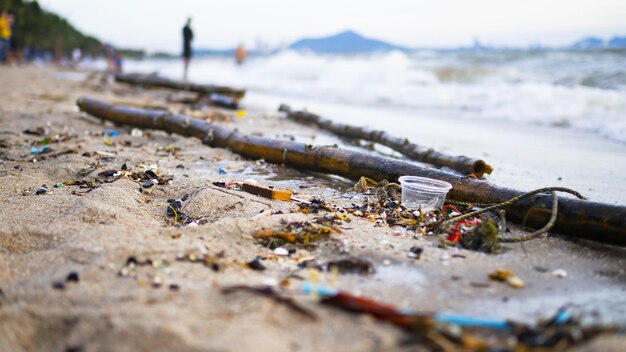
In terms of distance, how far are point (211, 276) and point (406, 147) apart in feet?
13.3

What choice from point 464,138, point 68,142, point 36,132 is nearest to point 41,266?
point 68,142

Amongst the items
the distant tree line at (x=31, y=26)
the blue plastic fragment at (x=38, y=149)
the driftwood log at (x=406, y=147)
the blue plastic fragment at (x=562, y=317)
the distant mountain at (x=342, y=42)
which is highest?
the distant mountain at (x=342, y=42)

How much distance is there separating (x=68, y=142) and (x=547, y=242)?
5791 millimetres

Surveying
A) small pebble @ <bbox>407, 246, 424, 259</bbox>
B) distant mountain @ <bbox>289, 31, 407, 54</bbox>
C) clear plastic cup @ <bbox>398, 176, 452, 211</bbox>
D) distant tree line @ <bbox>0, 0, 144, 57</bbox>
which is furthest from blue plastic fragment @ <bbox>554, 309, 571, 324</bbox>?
distant mountain @ <bbox>289, 31, 407, 54</bbox>

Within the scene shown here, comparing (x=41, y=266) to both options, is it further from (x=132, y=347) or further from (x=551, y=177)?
(x=551, y=177)

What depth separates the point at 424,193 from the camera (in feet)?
12.2

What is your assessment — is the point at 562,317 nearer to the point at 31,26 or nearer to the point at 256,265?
the point at 256,265

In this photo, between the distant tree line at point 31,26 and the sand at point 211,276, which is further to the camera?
the distant tree line at point 31,26

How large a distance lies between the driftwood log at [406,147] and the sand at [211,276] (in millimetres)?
1428

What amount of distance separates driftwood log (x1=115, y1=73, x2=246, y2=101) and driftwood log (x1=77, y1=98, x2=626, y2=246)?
475 centimetres

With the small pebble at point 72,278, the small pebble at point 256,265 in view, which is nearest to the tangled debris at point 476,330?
the small pebble at point 256,265

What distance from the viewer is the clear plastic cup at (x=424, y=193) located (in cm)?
365

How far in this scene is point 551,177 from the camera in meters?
5.09

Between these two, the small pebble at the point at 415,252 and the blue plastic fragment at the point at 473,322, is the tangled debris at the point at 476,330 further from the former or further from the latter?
the small pebble at the point at 415,252
